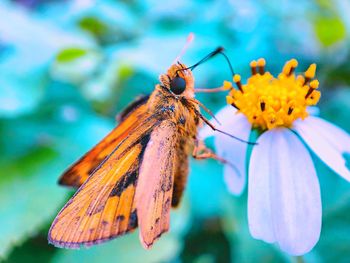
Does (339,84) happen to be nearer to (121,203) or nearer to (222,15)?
(222,15)

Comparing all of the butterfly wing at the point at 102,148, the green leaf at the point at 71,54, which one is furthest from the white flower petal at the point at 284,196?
the green leaf at the point at 71,54

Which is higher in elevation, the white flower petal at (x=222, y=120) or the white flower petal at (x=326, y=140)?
the white flower petal at (x=222, y=120)

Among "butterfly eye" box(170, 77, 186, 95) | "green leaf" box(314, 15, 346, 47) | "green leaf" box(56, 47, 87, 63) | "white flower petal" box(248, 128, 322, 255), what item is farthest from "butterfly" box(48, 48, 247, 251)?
"green leaf" box(314, 15, 346, 47)

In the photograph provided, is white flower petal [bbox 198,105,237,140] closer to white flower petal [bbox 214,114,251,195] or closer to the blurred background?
white flower petal [bbox 214,114,251,195]

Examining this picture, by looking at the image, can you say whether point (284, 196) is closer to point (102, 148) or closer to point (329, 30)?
point (102, 148)

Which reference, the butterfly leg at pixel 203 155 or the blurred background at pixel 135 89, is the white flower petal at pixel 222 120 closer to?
the butterfly leg at pixel 203 155

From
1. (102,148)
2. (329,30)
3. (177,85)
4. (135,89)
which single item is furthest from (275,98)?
(329,30)
